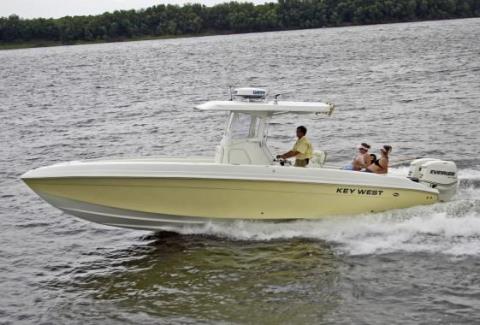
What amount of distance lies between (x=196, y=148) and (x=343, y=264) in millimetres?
12918

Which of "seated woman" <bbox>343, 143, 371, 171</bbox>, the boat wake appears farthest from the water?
"seated woman" <bbox>343, 143, 371, 171</bbox>

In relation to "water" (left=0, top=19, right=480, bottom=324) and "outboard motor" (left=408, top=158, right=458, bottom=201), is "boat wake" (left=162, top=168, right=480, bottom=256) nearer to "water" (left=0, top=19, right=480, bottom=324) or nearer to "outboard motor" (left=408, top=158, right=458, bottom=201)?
"water" (left=0, top=19, right=480, bottom=324)

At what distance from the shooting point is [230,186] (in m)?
11.9

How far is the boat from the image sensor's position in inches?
461

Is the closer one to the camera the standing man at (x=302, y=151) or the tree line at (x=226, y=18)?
the standing man at (x=302, y=151)

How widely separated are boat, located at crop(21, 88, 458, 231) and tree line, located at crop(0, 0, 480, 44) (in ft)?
425

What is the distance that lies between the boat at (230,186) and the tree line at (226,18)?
130 meters

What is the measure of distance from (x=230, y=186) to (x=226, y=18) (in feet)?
458

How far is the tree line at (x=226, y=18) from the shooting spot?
13775cm

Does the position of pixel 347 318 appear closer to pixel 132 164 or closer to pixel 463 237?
pixel 463 237

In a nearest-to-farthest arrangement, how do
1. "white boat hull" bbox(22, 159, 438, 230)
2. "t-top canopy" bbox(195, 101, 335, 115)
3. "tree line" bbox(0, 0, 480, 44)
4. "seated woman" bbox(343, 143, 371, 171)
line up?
"white boat hull" bbox(22, 159, 438, 230), "t-top canopy" bbox(195, 101, 335, 115), "seated woman" bbox(343, 143, 371, 171), "tree line" bbox(0, 0, 480, 44)

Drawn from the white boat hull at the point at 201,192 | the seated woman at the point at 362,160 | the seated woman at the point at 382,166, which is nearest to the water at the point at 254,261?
the white boat hull at the point at 201,192

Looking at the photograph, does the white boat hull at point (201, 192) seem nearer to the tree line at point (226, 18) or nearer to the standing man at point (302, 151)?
the standing man at point (302, 151)

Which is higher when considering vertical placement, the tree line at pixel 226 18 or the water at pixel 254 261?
the tree line at pixel 226 18
